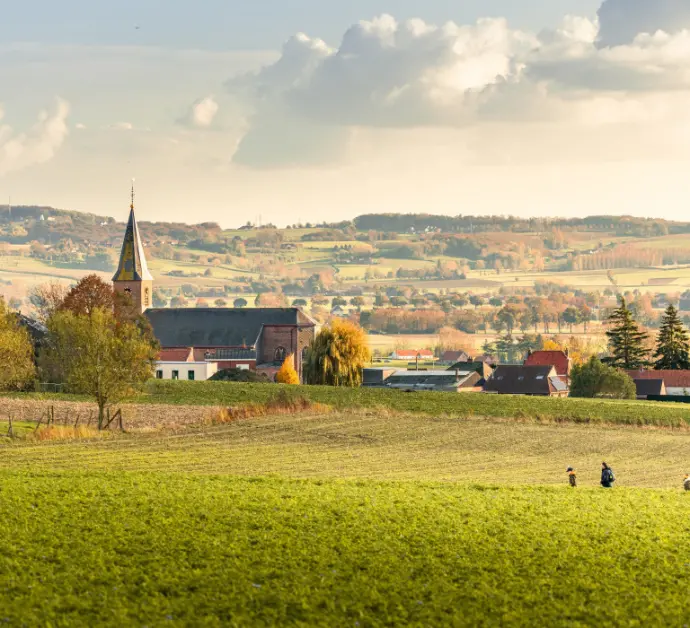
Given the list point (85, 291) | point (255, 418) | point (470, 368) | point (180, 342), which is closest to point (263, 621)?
point (255, 418)

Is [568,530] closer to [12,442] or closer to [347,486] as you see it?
[347,486]

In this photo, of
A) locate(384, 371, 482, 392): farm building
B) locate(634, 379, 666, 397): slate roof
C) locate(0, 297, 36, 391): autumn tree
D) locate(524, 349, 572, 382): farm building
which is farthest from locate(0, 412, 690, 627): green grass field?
locate(524, 349, 572, 382): farm building

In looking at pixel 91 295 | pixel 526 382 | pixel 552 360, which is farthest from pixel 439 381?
pixel 91 295

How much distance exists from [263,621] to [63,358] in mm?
50335

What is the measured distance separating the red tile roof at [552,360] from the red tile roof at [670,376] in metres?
19.0

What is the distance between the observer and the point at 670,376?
131m

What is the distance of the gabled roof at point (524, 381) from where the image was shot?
131m

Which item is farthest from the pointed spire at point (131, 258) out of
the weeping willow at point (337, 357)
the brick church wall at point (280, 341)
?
the weeping willow at point (337, 357)

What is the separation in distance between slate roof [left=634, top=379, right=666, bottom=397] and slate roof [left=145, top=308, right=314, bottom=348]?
41091 millimetres

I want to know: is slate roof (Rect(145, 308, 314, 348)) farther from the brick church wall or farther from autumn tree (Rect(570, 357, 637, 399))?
autumn tree (Rect(570, 357, 637, 399))

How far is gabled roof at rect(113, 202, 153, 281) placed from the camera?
446ft

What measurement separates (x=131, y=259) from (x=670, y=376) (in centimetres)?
6404

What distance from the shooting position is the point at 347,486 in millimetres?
33906

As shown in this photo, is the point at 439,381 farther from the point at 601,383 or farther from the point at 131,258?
the point at 131,258
